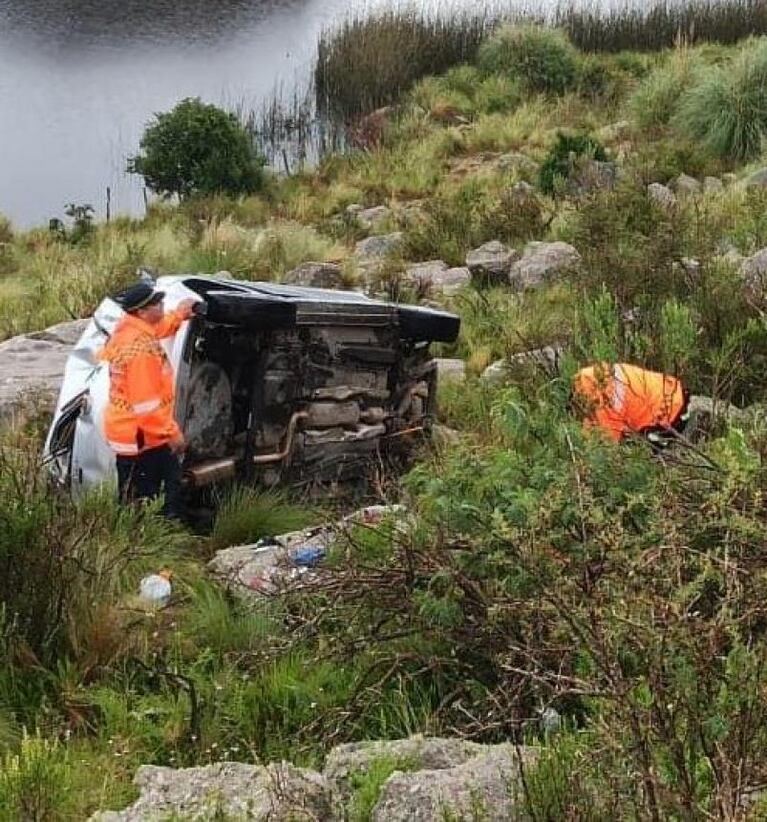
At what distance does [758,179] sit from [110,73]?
51.8 ft

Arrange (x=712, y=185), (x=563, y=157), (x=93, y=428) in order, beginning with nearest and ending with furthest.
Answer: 1. (x=93, y=428)
2. (x=712, y=185)
3. (x=563, y=157)

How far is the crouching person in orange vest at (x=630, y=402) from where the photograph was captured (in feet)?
15.1

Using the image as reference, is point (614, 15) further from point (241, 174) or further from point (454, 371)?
point (454, 371)

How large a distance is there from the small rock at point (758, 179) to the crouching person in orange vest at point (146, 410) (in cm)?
787

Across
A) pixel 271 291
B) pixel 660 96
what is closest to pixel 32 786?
pixel 271 291

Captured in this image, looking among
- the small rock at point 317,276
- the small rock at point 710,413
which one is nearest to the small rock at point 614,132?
the small rock at point 317,276

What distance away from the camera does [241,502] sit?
530 centimetres

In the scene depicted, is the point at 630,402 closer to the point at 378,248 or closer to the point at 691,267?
the point at 691,267

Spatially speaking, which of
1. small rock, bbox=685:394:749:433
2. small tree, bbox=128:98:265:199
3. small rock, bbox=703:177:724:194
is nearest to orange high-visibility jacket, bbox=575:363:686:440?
small rock, bbox=685:394:749:433

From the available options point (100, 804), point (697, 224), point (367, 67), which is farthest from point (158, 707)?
point (367, 67)

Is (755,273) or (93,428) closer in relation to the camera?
(93,428)

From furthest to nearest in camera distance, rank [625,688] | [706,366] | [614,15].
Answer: [614,15], [706,366], [625,688]

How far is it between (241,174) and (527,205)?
523 centimetres

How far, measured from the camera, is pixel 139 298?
536 cm
